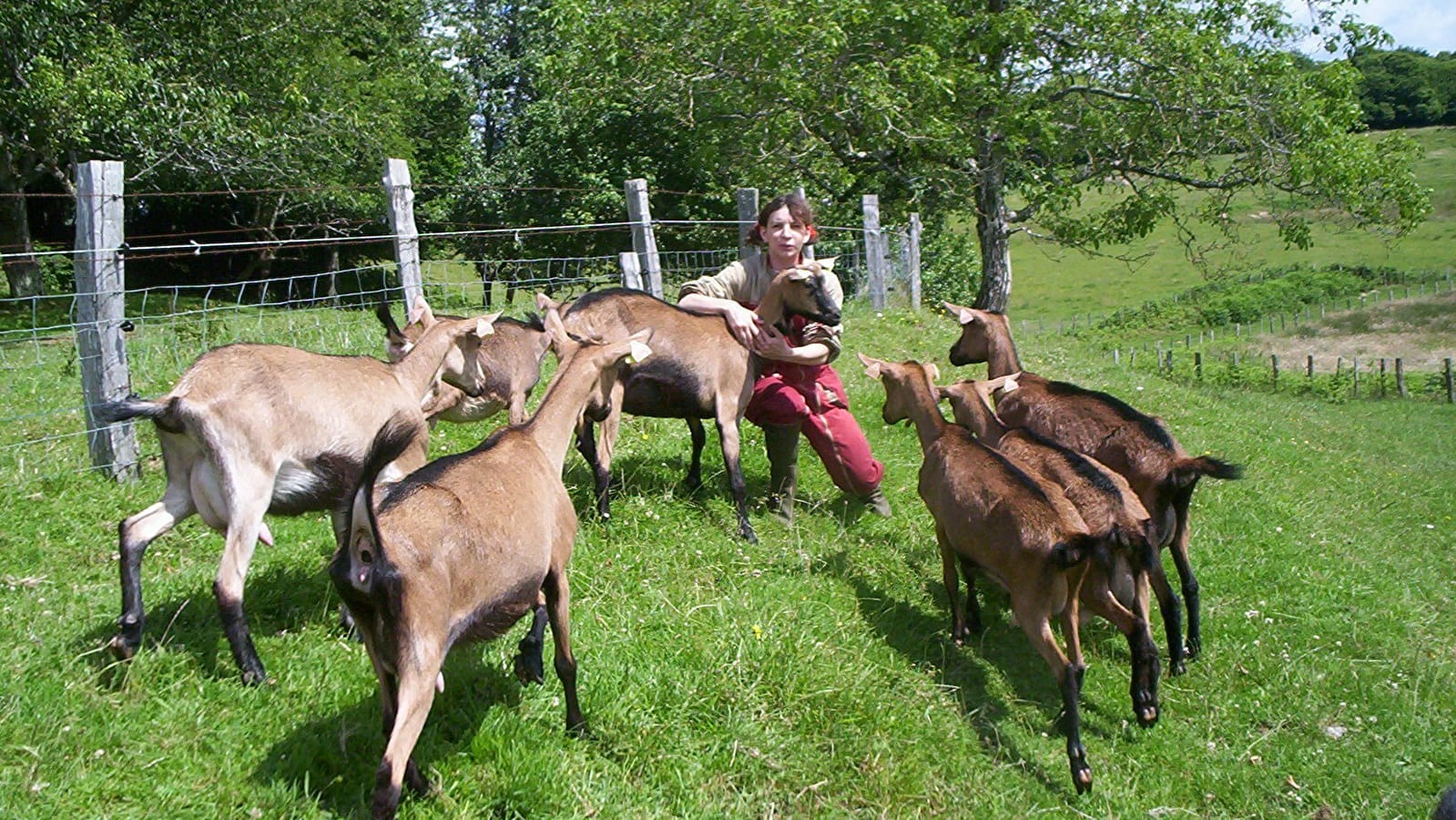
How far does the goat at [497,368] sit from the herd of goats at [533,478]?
Result: 0.02 m

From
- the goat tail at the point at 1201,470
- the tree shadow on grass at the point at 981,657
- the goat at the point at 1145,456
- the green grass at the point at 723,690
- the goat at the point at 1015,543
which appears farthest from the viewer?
the goat at the point at 1145,456

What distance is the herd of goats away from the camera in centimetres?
338

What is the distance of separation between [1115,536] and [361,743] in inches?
127

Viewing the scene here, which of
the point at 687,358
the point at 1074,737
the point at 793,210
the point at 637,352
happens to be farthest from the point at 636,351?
the point at 1074,737

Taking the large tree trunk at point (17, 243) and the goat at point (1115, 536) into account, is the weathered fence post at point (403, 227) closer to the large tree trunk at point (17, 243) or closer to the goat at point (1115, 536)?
the goat at point (1115, 536)

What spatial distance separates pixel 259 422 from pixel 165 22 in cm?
1819

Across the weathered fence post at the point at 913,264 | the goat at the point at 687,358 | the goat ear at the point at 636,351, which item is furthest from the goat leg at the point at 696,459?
the weathered fence post at the point at 913,264

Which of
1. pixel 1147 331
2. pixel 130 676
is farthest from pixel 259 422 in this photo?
pixel 1147 331

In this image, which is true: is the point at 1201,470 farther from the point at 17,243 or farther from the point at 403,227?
the point at 17,243

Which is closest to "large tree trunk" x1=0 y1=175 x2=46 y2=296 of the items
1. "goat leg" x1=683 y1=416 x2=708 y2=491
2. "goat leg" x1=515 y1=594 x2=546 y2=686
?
"goat leg" x1=683 y1=416 x2=708 y2=491

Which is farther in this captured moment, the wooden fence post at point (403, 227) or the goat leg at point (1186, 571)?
the wooden fence post at point (403, 227)

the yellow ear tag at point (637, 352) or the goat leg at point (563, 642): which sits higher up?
the yellow ear tag at point (637, 352)

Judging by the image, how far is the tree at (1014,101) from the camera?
16328 millimetres

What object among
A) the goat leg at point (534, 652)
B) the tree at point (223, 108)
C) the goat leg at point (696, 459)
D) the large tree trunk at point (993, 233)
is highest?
the tree at point (223, 108)
